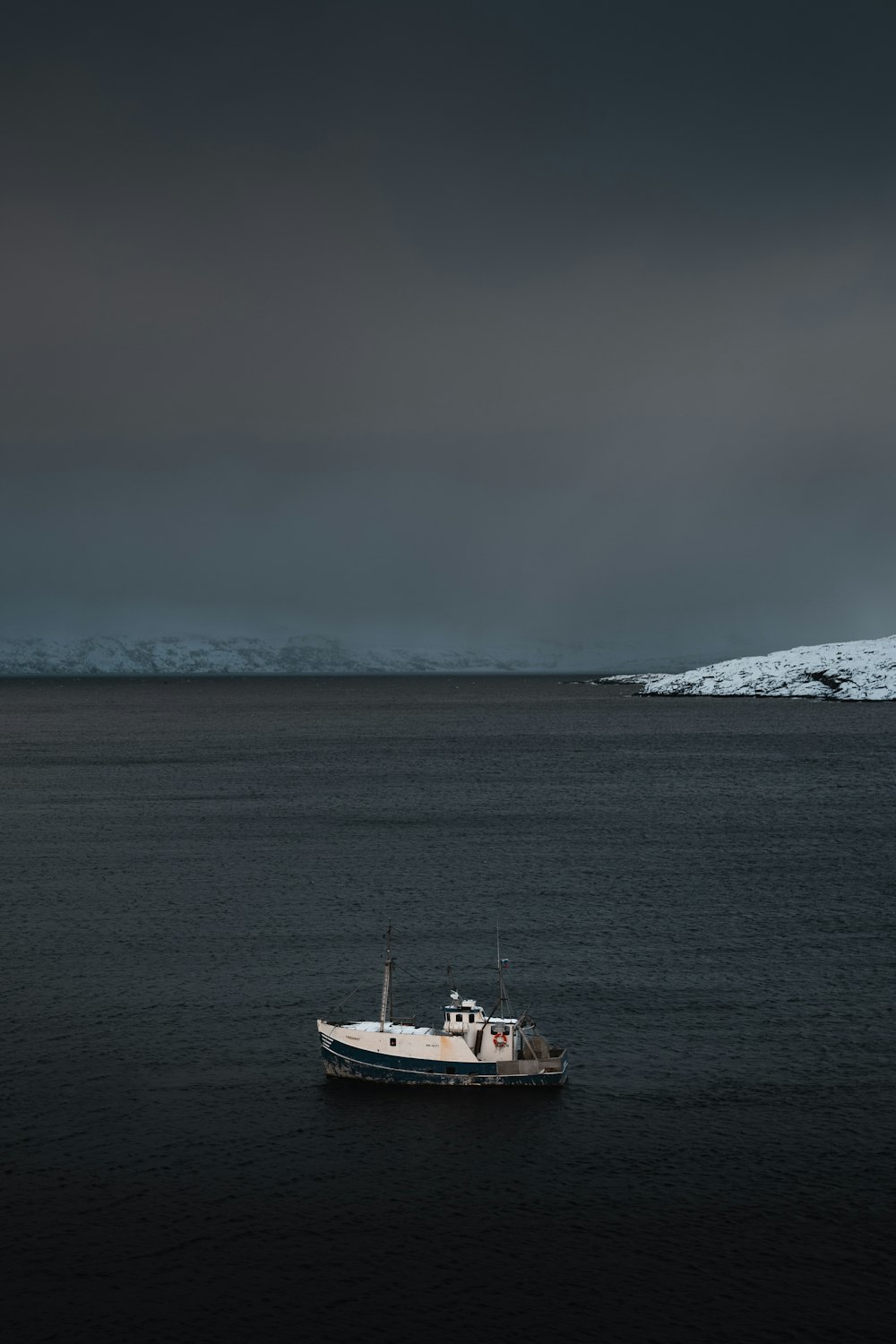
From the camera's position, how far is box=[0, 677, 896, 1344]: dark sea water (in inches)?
1667

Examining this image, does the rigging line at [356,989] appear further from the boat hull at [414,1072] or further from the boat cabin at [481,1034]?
the boat cabin at [481,1034]

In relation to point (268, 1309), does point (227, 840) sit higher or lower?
higher

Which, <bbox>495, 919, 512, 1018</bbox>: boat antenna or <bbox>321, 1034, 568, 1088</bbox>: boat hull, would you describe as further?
<bbox>495, 919, 512, 1018</bbox>: boat antenna

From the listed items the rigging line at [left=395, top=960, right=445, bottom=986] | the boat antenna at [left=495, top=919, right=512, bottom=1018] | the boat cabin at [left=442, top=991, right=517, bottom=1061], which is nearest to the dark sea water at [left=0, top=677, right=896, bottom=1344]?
the rigging line at [left=395, top=960, right=445, bottom=986]

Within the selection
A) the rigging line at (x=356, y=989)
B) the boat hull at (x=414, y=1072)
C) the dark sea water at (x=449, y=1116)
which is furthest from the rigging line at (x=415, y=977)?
the boat hull at (x=414, y=1072)

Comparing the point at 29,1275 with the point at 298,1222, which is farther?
the point at 298,1222

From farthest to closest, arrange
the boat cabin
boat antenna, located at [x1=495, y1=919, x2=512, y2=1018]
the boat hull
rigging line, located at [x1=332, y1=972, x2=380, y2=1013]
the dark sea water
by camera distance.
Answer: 1. rigging line, located at [x1=332, y1=972, x2=380, y2=1013]
2. boat antenna, located at [x1=495, y1=919, x2=512, y2=1018]
3. the boat cabin
4. the boat hull
5. the dark sea water

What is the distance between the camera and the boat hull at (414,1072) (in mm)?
61625

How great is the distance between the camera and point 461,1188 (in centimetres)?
5000

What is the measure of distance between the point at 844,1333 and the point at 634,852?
293 feet

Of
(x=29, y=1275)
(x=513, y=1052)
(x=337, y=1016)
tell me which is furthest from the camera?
(x=337, y=1016)

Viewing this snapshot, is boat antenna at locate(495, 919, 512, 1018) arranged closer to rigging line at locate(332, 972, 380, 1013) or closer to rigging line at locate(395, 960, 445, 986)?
rigging line at locate(395, 960, 445, 986)

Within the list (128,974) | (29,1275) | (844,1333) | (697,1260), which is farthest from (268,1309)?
(128,974)

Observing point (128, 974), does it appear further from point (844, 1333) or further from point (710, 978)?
point (844, 1333)
